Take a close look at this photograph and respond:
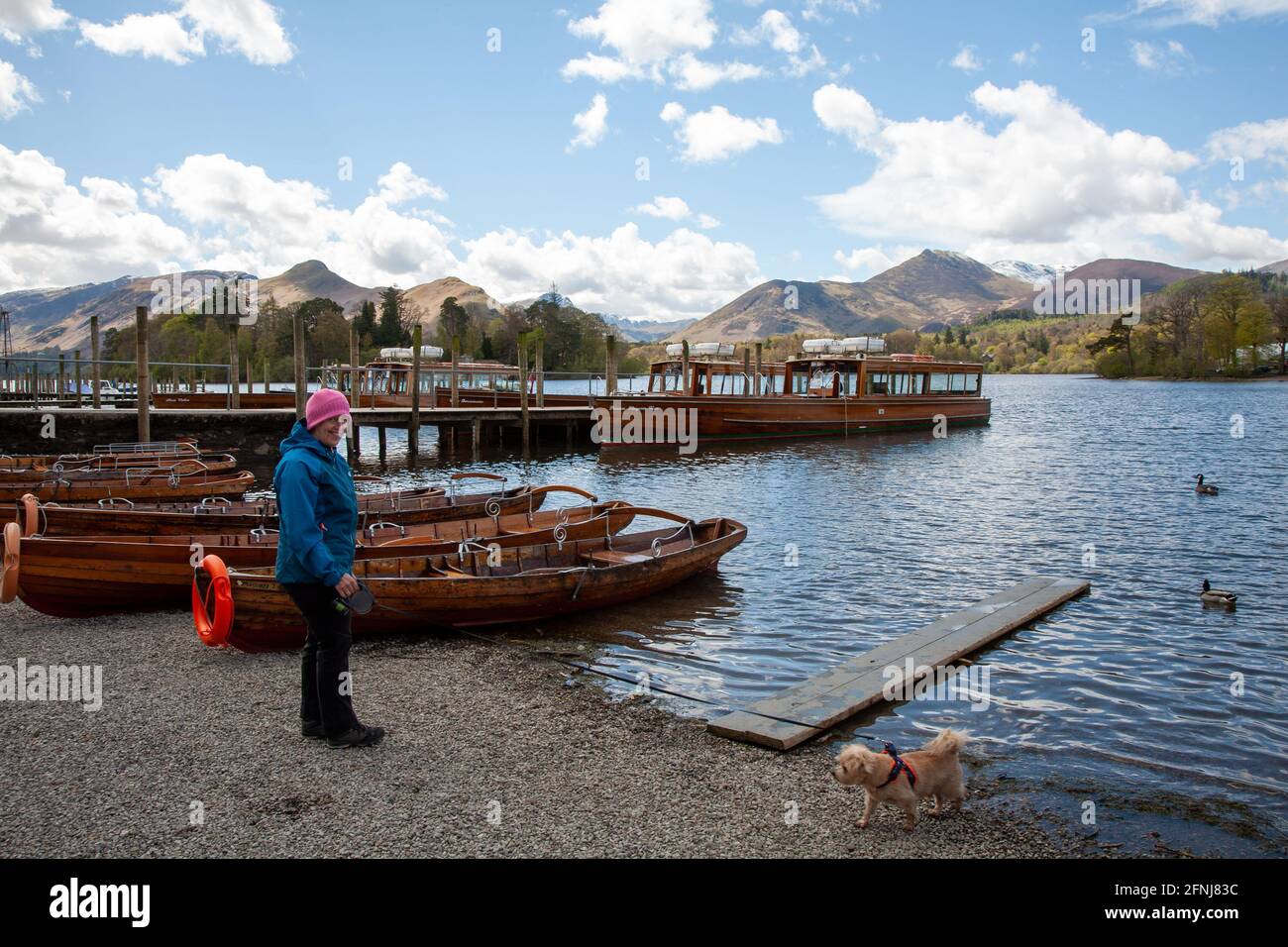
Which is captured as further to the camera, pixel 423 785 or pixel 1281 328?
pixel 1281 328

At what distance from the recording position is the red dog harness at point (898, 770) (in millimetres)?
5645

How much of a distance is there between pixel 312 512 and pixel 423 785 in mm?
2027

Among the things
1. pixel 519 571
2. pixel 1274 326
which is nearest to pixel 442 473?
pixel 519 571

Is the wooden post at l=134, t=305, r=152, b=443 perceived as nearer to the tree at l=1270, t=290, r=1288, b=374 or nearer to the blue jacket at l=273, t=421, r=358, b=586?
the blue jacket at l=273, t=421, r=358, b=586

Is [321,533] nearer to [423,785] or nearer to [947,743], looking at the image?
[423,785]

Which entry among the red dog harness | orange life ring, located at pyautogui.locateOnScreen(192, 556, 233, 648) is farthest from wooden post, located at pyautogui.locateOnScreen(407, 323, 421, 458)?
the red dog harness

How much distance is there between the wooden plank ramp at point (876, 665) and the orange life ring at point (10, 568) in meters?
7.86

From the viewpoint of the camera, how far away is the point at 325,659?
6.41m

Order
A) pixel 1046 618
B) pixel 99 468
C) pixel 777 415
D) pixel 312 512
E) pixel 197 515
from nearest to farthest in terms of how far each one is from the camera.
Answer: pixel 312 512 → pixel 1046 618 → pixel 197 515 → pixel 99 468 → pixel 777 415

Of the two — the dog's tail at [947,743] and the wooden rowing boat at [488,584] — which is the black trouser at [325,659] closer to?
the wooden rowing boat at [488,584]

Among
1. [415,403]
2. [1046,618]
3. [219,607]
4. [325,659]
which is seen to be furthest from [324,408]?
[415,403]
